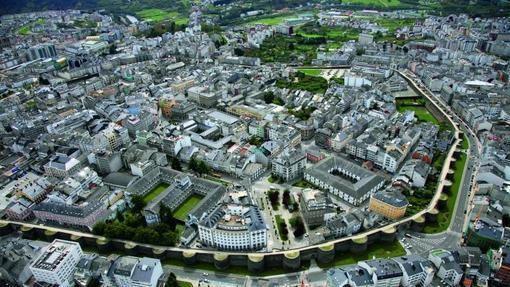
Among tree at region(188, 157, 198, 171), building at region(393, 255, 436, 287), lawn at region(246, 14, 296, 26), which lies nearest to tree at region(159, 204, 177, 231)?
tree at region(188, 157, 198, 171)

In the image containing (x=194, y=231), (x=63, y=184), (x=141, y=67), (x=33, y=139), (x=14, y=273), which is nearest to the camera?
(x=14, y=273)

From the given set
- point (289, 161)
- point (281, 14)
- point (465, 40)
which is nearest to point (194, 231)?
point (289, 161)

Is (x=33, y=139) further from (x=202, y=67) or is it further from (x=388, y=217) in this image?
(x=388, y=217)

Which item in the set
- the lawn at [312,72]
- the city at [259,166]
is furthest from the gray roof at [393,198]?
the lawn at [312,72]

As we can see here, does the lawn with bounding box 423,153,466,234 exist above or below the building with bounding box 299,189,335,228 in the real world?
below

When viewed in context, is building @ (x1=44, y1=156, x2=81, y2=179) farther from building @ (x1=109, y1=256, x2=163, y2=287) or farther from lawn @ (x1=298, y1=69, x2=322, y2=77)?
lawn @ (x1=298, y1=69, x2=322, y2=77)

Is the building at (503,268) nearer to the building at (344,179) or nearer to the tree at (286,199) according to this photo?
the building at (344,179)

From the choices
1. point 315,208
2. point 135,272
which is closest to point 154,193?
point 135,272
